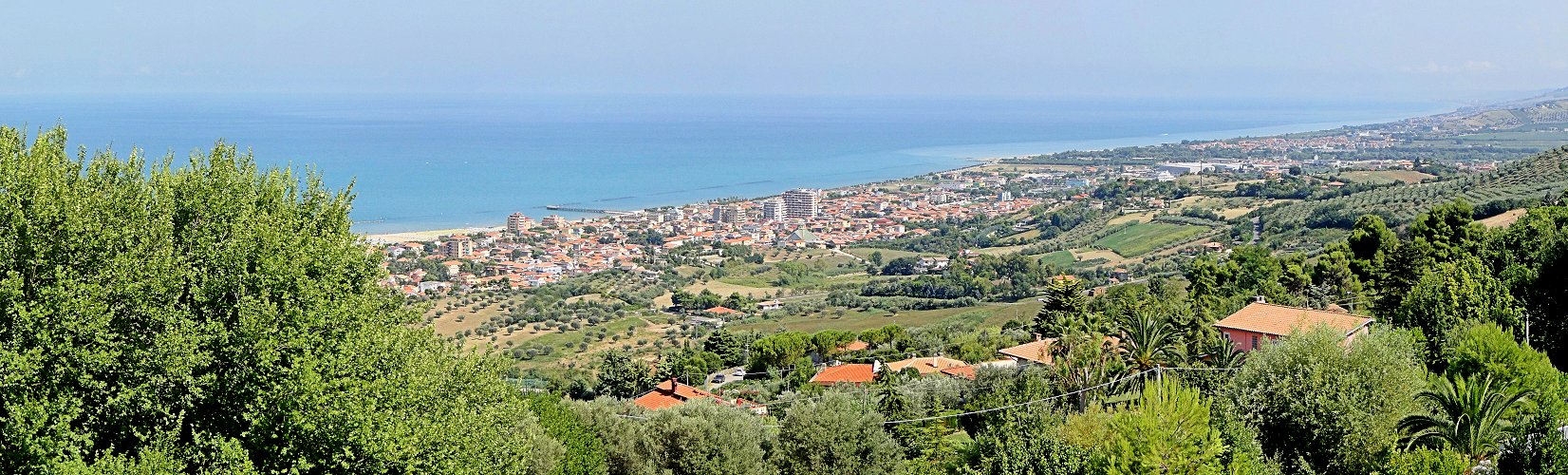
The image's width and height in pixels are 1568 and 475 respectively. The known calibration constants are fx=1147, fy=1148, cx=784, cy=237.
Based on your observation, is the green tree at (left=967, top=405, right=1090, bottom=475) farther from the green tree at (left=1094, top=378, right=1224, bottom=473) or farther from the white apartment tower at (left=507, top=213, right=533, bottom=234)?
the white apartment tower at (left=507, top=213, right=533, bottom=234)

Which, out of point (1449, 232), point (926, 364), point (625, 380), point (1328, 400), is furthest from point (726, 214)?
point (1328, 400)

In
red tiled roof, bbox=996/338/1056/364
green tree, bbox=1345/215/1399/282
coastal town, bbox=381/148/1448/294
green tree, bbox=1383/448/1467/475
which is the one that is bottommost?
coastal town, bbox=381/148/1448/294

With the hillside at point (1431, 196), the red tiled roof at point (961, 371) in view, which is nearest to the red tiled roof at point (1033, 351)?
the red tiled roof at point (961, 371)

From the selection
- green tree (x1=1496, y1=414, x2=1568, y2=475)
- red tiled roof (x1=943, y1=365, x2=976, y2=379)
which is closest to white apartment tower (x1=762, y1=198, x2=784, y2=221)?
red tiled roof (x1=943, y1=365, x2=976, y2=379)

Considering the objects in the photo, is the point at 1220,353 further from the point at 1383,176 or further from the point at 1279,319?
the point at 1383,176

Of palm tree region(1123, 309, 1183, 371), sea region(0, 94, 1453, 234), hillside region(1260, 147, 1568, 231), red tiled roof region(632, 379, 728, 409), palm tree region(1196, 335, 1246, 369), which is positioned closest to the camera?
palm tree region(1123, 309, 1183, 371)

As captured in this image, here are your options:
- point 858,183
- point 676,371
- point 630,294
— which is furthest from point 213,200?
point 858,183

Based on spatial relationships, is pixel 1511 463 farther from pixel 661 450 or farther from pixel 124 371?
pixel 124 371
